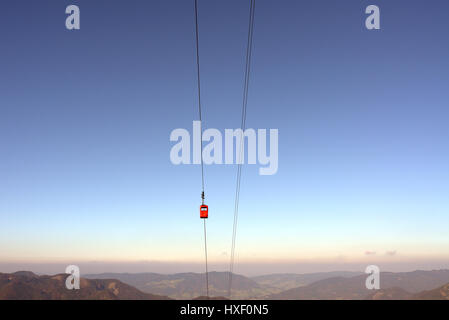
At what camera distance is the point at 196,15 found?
1264 inches
